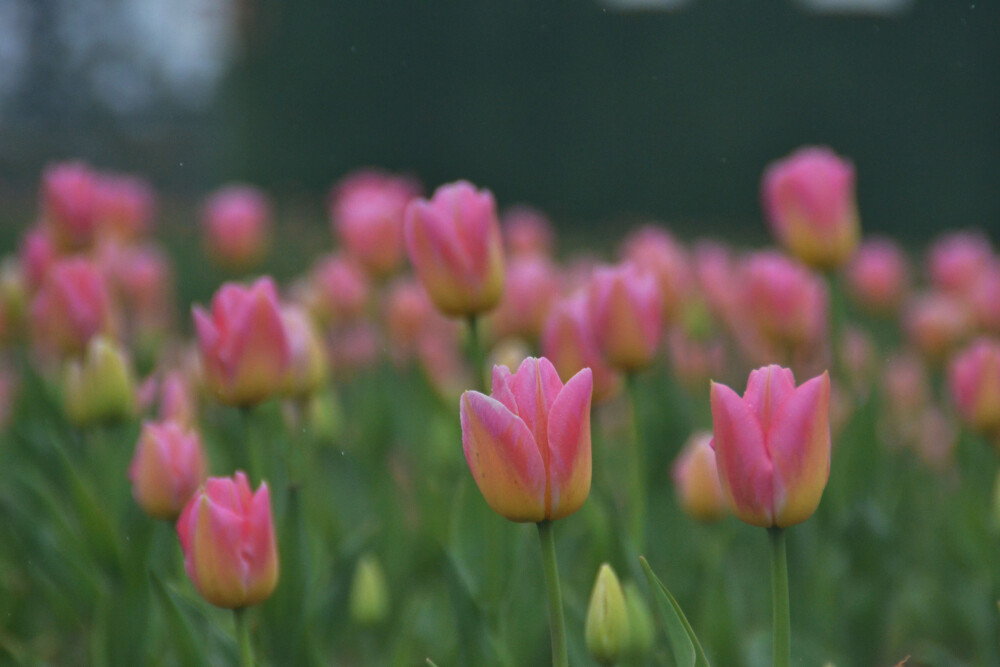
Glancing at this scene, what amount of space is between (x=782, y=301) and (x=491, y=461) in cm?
120

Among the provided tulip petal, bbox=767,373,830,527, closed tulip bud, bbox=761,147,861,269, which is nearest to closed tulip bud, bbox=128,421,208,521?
tulip petal, bbox=767,373,830,527

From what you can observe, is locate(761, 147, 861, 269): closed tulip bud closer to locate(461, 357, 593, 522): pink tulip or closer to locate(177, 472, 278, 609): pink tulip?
locate(461, 357, 593, 522): pink tulip

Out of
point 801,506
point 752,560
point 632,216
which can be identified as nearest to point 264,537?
point 801,506

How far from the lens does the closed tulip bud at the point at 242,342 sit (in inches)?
51.3

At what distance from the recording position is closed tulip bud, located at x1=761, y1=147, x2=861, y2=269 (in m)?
1.78

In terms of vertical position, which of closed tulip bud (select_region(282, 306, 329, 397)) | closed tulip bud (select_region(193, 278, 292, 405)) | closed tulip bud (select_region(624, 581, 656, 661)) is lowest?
closed tulip bud (select_region(624, 581, 656, 661))

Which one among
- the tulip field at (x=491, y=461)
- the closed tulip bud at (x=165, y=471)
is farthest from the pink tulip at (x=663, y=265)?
the closed tulip bud at (x=165, y=471)

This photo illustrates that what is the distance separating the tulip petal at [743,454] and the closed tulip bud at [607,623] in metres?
0.27

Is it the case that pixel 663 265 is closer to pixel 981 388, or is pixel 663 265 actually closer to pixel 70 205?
pixel 981 388

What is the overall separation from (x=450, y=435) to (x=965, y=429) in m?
1.19

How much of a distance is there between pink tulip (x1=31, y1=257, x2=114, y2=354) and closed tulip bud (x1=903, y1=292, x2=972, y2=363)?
2029mm

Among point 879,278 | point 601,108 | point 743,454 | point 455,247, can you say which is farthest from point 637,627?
point 601,108

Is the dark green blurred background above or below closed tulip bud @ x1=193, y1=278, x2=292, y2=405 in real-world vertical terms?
above

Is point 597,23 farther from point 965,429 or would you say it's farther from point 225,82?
point 965,429
